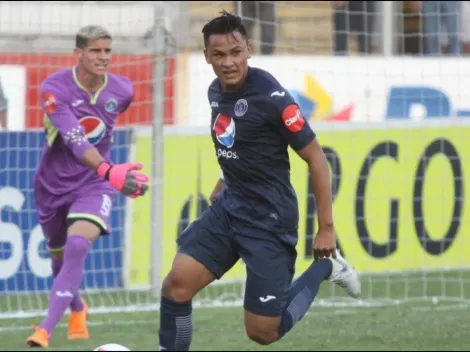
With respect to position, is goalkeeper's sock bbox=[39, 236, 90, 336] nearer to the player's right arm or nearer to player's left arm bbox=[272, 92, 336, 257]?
the player's right arm

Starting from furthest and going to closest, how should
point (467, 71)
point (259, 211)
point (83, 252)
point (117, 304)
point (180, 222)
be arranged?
point (467, 71)
point (180, 222)
point (117, 304)
point (83, 252)
point (259, 211)

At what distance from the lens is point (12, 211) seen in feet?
35.8

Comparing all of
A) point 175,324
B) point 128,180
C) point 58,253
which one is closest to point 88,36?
point 128,180

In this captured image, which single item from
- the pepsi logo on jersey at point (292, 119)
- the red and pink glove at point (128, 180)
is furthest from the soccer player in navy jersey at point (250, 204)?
the red and pink glove at point (128, 180)

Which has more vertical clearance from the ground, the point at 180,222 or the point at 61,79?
the point at 61,79

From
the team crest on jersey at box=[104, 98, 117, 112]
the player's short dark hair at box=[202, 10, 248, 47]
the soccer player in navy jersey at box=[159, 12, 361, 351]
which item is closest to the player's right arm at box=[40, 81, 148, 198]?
the team crest on jersey at box=[104, 98, 117, 112]

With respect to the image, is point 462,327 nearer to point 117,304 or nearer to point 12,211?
point 117,304

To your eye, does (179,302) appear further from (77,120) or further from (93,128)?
(93,128)

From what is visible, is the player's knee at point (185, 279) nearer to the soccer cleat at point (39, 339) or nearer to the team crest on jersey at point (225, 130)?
the team crest on jersey at point (225, 130)

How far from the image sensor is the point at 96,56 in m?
8.86

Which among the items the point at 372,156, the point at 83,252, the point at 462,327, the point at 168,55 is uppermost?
the point at 168,55

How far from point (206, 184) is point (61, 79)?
9.14 ft

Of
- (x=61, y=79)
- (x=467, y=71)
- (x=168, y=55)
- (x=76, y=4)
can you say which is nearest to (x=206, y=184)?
(x=168, y=55)

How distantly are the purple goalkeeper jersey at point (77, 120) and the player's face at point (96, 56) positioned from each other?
157mm
